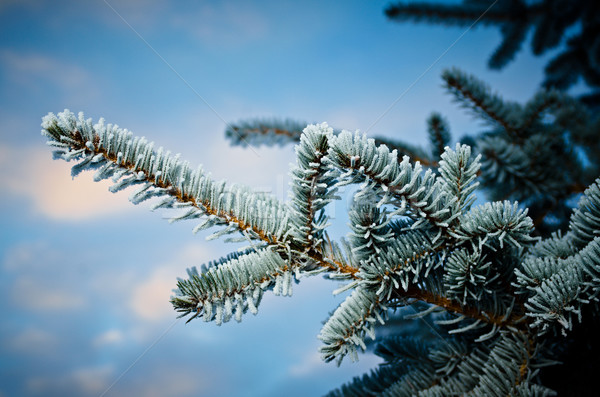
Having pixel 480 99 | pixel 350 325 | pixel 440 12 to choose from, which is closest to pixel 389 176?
pixel 350 325

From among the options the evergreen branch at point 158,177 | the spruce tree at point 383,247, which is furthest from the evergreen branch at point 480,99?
the evergreen branch at point 158,177

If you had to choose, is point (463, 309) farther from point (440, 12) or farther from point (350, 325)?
point (440, 12)

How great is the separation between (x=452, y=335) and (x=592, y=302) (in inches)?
10.7

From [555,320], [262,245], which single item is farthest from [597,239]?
[262,245]

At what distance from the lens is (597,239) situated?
1.95 ft

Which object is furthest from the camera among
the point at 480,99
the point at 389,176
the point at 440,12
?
the point at 440,12

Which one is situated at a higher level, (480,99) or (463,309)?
(480,99)

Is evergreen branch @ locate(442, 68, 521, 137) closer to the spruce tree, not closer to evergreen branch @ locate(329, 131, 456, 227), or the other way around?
the spruce tree

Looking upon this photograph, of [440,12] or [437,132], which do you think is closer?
[437,132]

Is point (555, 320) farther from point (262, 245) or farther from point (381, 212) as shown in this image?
point (262, 245)

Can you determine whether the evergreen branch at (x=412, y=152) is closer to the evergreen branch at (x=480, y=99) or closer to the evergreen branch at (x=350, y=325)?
the evergreen branch at (x=480, y=99)

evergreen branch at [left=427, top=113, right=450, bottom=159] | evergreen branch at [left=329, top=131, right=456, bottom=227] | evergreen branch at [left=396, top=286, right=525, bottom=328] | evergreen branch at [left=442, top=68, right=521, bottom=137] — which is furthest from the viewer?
evergreen branch at [left=427, top=113, right=450, bottom=159]

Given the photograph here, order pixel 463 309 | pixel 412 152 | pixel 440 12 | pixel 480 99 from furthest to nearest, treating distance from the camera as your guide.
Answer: pixel 440 12
pixel 412 152
pixel 480 99
pixel 463 309

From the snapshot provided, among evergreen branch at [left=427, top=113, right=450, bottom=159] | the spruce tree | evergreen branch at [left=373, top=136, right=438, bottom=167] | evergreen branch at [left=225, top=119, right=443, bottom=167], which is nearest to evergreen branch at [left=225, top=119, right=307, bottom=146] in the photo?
evergreen branch at [left=225, top=119, right=443, bottom=167]
